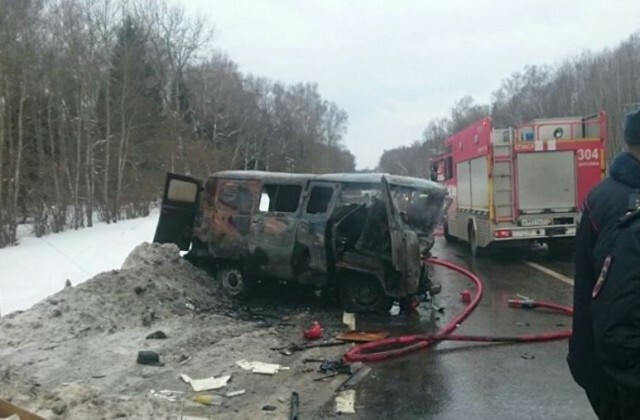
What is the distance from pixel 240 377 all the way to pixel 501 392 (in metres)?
2.61

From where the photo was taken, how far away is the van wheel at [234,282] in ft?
35.0

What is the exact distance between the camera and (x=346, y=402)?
5.76 metres

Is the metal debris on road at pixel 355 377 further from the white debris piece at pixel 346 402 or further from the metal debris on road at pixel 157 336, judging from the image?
the metal debris on road at pixel 157 336

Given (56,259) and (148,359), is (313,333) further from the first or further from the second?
(56,259)

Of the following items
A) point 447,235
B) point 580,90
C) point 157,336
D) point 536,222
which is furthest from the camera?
point 580,90

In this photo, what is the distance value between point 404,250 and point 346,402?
12.2 feet

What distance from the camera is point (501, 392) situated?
19.7 ft

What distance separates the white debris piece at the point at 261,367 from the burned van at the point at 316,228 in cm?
287

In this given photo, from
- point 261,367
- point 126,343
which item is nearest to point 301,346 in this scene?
point 261,367

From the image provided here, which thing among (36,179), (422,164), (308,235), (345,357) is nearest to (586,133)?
(308,235)

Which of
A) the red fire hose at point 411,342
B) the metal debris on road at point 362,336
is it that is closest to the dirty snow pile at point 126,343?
the metal debris on road at point 362,336

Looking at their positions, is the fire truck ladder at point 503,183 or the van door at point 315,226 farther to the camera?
the fire truck ladder at point 503,183

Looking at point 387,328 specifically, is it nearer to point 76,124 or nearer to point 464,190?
point 464,190

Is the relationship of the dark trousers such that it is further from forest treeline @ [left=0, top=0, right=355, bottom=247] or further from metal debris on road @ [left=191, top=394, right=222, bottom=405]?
forest treeline @ [left=0, top=0, right=355, bottom=247]
